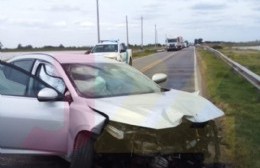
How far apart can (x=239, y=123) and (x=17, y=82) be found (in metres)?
4.66

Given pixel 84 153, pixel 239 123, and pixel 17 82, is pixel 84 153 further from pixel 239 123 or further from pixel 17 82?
pixel 239 123

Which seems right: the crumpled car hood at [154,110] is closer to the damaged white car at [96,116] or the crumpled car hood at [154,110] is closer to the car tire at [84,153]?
the damaged white car at [96,116]

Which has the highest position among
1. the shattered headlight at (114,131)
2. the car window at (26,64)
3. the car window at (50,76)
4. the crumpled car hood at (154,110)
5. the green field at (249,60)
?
the car window at (26,64)

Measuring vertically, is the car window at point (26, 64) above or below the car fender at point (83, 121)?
above

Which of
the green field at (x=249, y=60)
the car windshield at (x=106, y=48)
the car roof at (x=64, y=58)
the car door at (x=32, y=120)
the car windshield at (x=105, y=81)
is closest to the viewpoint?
the car door at (x=32, y=120)

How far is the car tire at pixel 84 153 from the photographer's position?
5.93 m

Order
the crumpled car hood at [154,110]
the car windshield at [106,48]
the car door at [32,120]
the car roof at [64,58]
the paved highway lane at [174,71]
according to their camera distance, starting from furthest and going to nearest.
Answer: the car windshield at [106,48]
the paved highway lane at [174,71]
the car roof at [64,58]
the car door at [32,120]
the crumpled car hood at [154,110]

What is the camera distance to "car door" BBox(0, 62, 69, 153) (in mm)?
6367

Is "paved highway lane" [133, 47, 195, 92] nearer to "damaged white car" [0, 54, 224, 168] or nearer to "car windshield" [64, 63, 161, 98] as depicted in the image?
"car windshield" [64, 63, 161, 98]

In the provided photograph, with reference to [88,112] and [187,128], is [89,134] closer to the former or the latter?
[88,112]

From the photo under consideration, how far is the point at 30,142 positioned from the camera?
6.57 metres

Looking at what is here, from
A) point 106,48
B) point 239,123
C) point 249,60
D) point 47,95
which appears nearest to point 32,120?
point 47,95

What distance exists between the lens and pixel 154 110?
5988 mm

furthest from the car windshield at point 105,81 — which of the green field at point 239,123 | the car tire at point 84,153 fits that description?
the green field at point 239,123
